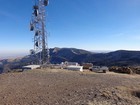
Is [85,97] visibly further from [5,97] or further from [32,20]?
[32,20]

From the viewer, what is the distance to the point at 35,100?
547 inches

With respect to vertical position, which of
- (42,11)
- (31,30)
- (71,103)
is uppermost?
(42,11)

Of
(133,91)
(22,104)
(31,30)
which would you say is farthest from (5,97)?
(31,30)

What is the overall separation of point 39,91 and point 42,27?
78.5 ft

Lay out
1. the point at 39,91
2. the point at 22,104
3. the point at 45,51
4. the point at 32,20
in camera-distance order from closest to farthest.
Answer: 1. the point at 22,104
2. the point at 39,91
3. the point at 32,20
4. the point at 45,51

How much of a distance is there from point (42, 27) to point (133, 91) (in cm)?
2508

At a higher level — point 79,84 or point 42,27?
point 42,27

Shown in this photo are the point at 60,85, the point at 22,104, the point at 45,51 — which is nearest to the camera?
the point at 22,104

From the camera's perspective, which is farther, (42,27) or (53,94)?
(42,27)

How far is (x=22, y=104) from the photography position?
43.4 ft

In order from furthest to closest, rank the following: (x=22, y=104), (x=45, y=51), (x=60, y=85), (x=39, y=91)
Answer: (x=45, y=51), (x=60, y=85), (x=39, y=91), (x=22, y=104)

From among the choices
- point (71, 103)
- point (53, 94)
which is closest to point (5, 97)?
point (53, 94)

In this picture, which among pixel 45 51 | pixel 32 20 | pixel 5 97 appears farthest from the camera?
pixel 45 51

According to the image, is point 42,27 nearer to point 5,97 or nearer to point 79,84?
point 79,84
